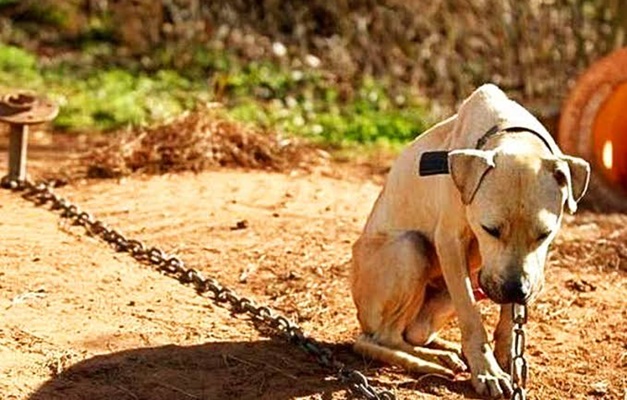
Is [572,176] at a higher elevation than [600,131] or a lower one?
higher

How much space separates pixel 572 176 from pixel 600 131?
16.6 feet

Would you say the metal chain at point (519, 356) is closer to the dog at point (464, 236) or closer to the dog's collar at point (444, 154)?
the dog at point (464, 236)

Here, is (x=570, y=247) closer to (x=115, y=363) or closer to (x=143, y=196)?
(x=143, y=196)

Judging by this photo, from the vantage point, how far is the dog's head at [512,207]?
5.64m

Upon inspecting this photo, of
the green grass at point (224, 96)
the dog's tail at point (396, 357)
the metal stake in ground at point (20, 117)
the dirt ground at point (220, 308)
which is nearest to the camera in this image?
the dirt ground at point (220, 308)

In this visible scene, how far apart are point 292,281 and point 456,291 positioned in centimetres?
205

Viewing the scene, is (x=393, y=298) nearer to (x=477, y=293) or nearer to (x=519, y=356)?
(x=477, y=293)

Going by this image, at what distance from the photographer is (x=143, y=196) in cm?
982

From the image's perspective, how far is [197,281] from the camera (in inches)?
303

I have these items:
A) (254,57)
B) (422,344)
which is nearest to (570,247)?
(422,344)

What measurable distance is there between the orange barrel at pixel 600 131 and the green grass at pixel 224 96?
2.22 meters

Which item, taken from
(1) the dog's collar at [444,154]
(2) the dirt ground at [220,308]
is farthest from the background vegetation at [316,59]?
(1) the dog's collar at [444,154]

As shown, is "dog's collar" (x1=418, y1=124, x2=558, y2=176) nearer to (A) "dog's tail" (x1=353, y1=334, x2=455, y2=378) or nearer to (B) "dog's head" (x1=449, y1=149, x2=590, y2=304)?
(B) "dog's head" (x1=449, y1=149, x2=590, y2=304)

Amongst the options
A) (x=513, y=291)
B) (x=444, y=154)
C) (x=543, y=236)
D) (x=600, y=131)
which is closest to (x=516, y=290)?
(x=513, y=291)
